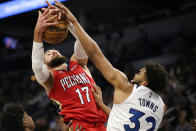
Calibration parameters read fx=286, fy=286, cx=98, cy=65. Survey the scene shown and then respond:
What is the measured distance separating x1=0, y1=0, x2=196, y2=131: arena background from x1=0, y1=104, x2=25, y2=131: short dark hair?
3497 millimetres

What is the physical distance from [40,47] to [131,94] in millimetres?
1081

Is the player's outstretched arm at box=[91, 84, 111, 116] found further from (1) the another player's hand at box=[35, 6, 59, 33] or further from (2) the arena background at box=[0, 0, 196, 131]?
(2) the arena background at box=[0, 0, 196, 131]

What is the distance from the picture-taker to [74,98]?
3.36 m

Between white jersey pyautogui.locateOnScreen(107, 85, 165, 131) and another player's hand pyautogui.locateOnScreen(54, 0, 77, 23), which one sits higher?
another player's hand pyautogui.locateOnScreen(54, 0, 77, 23)

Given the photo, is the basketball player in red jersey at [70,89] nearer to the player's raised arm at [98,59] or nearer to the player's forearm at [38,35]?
the player's forearm at [38,35]

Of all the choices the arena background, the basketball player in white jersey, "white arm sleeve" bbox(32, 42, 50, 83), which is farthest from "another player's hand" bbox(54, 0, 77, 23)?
the arena background

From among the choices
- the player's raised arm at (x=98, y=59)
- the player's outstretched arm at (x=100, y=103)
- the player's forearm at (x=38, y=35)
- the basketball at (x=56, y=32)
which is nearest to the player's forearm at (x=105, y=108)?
the player's outstretched arm at (x=100, y=103)

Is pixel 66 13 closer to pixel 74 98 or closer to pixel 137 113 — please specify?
pixel 74 98

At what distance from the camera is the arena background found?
23.6 feet

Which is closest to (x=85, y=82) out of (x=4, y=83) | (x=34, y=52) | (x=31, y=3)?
(x=34, y=52)

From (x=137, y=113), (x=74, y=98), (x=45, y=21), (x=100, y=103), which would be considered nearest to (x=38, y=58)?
(x=45, y=21)

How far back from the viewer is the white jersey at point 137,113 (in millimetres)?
2736

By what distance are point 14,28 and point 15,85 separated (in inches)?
206

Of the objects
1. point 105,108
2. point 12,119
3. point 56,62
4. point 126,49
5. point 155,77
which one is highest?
point 155,77
